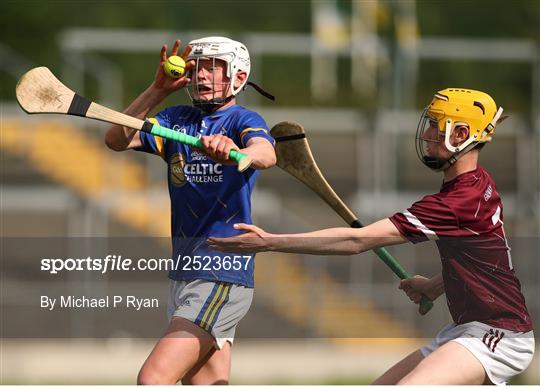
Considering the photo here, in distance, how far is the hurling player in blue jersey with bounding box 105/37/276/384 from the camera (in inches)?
203

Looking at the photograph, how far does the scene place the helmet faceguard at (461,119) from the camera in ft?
16.3

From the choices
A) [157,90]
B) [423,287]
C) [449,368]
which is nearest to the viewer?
[449,368]

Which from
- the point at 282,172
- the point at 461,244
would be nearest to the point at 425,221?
the point at 461,244

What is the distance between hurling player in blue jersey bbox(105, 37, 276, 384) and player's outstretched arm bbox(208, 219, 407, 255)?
0.37 meters

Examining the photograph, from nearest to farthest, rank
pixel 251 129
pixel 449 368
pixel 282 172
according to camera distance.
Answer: pixel 449 368 → pixel 251 129 → pixel 282 172

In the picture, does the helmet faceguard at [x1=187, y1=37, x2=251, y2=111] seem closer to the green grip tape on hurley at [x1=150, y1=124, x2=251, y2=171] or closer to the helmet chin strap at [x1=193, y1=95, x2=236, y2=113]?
the helmet chin strap at [x1=193, y1=95, x2=236, y2=113]

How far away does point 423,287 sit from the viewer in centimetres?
532

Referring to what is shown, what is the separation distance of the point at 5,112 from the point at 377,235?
53.9ft

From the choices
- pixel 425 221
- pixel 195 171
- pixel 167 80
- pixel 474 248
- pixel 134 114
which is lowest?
pixel 474 248

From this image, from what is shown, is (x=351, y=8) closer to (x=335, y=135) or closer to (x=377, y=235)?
(x=335, y=135)

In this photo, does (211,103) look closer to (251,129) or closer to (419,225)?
(251,129)

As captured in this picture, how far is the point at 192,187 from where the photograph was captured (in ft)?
17.2

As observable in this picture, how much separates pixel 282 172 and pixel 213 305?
15696mm

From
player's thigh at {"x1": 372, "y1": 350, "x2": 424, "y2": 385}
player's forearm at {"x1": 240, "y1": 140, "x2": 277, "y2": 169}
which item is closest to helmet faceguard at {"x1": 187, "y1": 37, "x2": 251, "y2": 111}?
player's forearm at {"x1": 240, "y1": 140, "x2": 277, "y2": 169}
